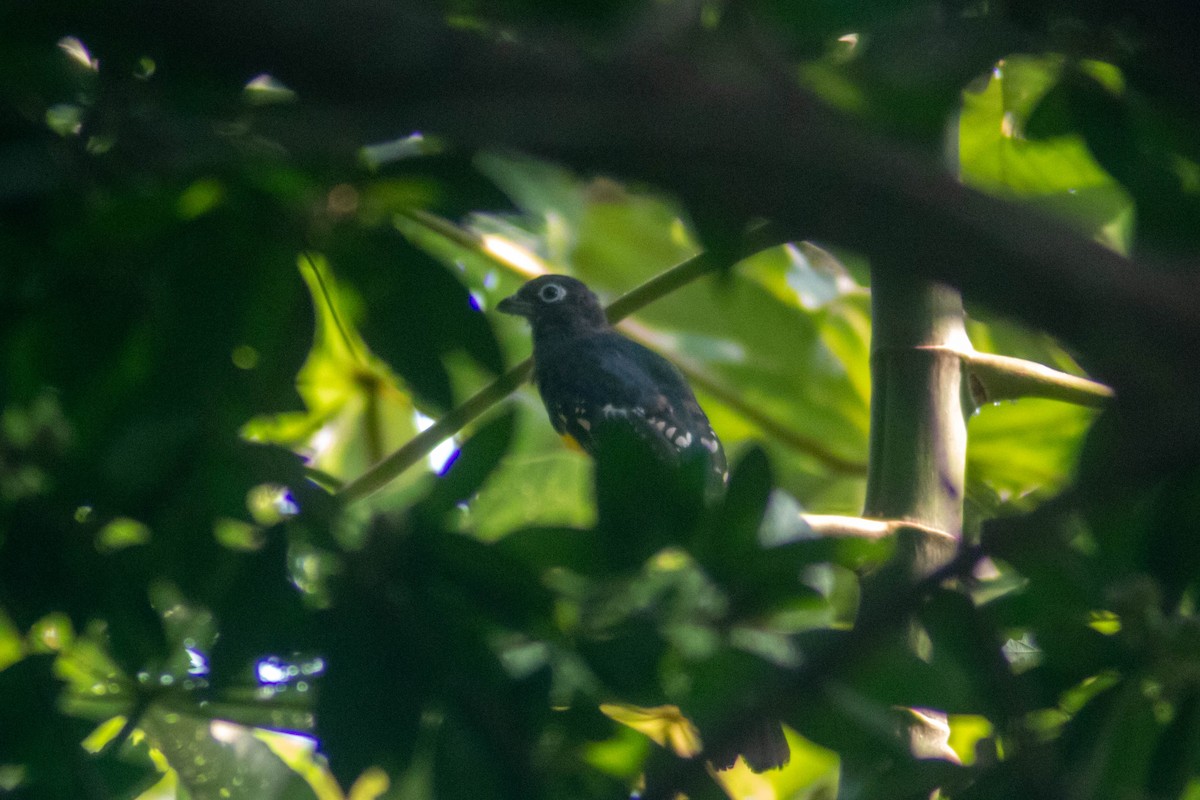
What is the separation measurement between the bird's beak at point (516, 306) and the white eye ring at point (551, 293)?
8 centimetres

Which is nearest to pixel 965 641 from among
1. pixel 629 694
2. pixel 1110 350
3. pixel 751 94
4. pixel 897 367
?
pixel 629 694

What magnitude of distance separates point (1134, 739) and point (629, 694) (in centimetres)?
61

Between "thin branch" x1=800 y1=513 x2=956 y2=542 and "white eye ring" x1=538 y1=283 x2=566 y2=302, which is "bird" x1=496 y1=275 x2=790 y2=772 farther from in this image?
"thin branch" x1=800 y1=513 x2=956 y2=542

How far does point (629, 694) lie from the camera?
4.17 feet

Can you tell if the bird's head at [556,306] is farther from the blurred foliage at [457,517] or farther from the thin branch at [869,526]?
the blurred foliage at [457,517]

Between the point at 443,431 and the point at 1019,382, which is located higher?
the point at 1019,382

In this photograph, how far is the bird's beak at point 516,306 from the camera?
544cm

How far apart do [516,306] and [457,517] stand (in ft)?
13.7

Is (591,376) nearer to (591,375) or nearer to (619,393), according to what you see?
(591,375)

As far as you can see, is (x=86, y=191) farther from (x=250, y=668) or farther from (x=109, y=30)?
(x=250, y=668)

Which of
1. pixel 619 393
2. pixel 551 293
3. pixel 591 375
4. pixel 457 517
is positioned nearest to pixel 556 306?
pixel 551 293

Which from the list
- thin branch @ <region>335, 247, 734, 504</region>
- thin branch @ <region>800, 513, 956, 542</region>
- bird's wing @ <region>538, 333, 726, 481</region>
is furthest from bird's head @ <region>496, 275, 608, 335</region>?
thin branch @ <region>800, 513, 956, 542</region>

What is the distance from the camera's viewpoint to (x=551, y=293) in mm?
5500

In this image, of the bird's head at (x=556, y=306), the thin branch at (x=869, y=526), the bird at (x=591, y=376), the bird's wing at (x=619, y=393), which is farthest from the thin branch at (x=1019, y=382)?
the bird's head at (x=556, y=306)
